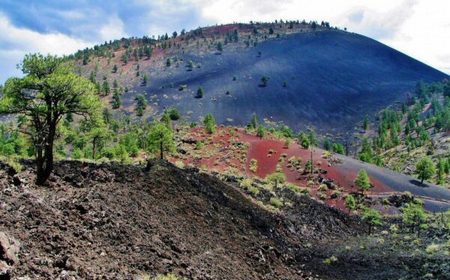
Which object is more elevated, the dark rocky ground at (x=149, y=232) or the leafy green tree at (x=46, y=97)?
the leafy green tree at (x=46, y=97)

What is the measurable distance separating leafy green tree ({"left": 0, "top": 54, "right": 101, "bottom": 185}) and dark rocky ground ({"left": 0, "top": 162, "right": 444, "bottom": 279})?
2.00 m

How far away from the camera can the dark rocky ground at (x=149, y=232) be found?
14227 mm

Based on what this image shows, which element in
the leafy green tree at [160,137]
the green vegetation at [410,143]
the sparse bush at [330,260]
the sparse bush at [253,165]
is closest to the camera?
the sparse bush at [330,260]

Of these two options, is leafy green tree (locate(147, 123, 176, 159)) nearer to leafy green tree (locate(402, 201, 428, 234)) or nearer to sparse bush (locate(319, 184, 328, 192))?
sparse bush (locate(319, 184, 328, 192))

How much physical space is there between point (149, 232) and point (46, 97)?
8854mm

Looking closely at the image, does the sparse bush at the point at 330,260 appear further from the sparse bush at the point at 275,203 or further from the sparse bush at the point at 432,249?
the sparse bush at the point at 275,203

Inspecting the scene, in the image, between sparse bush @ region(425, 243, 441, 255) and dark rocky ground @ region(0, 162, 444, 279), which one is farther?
sparse bush @ region(425, 243, 441, 255)

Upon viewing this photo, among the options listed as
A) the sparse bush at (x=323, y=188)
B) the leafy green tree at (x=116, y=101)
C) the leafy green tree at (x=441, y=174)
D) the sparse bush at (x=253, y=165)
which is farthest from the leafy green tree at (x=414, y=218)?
the leafy green tree at (x=116, y=101)

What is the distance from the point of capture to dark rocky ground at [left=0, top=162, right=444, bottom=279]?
46.7 feet

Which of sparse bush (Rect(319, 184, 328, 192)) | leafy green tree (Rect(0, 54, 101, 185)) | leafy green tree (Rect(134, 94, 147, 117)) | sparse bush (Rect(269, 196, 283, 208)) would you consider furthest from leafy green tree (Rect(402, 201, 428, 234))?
leafy green tree (Rect(134, 94, 147, 117))

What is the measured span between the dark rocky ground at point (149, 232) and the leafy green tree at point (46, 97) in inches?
78.6

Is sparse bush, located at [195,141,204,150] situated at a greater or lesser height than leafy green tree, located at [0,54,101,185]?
lesser

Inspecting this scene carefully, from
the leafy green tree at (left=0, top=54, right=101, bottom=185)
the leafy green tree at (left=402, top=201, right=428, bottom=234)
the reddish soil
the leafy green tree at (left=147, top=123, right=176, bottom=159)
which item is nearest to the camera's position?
the leafy green tree at (left=0, top=54, right=101, bottom=185)

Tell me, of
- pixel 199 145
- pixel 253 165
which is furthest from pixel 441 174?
pixel 199 145
